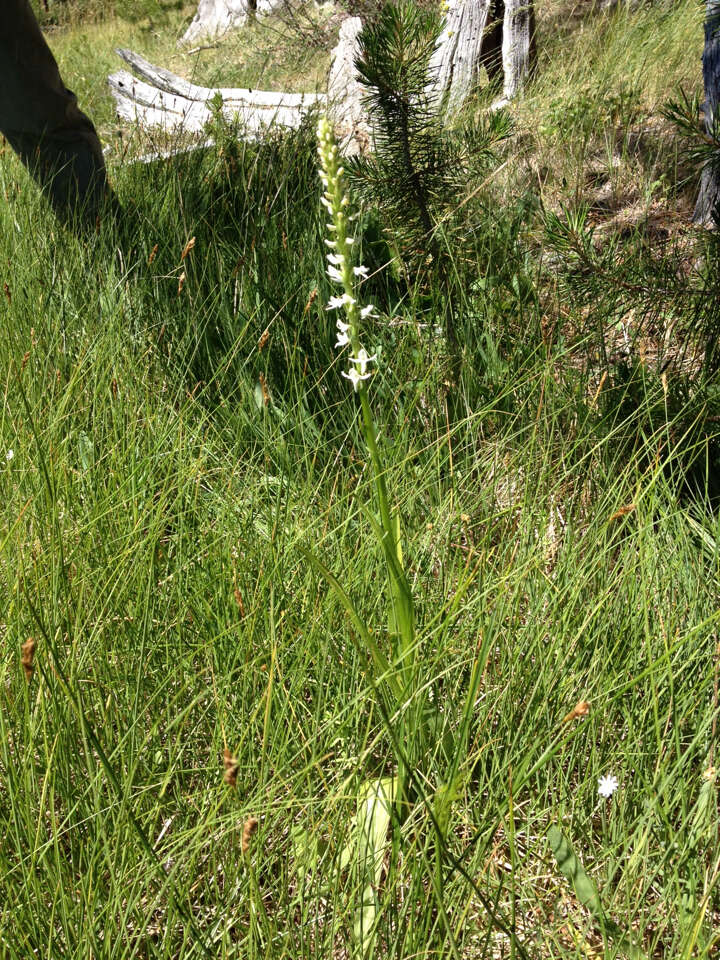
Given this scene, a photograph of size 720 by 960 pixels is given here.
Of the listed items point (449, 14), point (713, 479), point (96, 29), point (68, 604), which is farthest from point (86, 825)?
point (96, 29)

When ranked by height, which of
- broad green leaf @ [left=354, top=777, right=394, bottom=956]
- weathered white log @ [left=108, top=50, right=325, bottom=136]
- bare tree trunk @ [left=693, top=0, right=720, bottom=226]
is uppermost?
bare tree trunk @ [left=693, top=0, right=720, bottom=226]

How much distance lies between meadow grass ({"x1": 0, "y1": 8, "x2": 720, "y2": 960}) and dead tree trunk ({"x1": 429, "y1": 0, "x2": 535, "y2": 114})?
3.69m

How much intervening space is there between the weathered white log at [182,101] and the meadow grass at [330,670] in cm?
379

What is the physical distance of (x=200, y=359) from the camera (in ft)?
8.93

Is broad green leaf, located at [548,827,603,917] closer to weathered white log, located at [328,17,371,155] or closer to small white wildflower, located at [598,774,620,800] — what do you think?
small white wildflower, located at [598,774,620,800]

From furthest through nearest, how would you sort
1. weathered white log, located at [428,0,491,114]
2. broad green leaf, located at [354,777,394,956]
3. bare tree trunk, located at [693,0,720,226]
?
weathered white log, located at [428,0,491,114] → bare tree trunk, located at [693,0,720,226] → broad green leaf, located at [354,777,394,956]

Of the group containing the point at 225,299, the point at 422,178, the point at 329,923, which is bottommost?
the point at 329,923

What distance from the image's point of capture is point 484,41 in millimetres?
5680

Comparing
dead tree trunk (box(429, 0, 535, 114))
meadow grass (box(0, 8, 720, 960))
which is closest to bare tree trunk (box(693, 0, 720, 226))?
meadow grass (box(0, 8, 720, 960))

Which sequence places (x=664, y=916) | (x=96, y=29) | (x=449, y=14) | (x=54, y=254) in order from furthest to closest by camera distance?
(x=96, y=29) → (x=449, y=14) → (x=54, y=254) → (x=664, y=916)

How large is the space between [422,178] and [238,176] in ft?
5.02

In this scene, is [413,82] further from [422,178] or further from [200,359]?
[200,359]

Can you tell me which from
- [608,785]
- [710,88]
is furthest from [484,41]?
[608,785]

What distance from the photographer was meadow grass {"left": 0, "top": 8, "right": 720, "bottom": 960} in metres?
1.22
